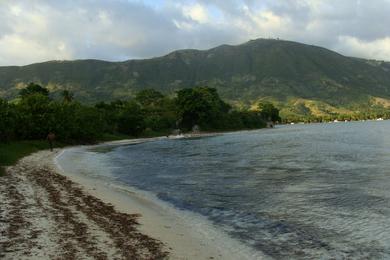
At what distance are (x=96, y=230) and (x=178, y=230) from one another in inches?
158

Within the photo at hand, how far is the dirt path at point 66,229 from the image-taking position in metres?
16.2

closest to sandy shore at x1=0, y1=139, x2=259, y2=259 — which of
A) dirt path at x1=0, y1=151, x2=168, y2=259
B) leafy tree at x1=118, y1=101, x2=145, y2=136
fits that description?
dirt path at x1=0, y1=151, x2=168, y2=259

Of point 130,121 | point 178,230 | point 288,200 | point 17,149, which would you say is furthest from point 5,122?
point 130,121

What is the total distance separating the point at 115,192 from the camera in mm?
34938

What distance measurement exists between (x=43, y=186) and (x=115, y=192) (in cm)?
528

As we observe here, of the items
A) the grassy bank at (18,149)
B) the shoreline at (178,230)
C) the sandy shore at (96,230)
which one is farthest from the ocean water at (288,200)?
the grassy bank at (18,149)

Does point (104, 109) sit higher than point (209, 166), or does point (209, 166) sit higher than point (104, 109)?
point (104, 109)

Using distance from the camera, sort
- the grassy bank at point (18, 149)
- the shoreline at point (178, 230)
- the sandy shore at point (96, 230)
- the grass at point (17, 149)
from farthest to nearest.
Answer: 1. the grassy bank at point (18, 149)
2. the grass at point (17, 149)
3. the shoreline at point (178, 230)
4. the sandy shore at point (96, 230)

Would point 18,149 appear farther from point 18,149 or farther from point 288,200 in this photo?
point 288,200

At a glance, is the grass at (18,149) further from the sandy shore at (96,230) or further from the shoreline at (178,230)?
the sandy shore at (96,230)

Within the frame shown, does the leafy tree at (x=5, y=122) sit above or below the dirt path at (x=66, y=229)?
above

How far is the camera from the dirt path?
1616 cm

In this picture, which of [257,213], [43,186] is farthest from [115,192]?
[257,213]

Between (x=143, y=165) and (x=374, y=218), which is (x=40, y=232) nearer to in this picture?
(x=374, y=218)
